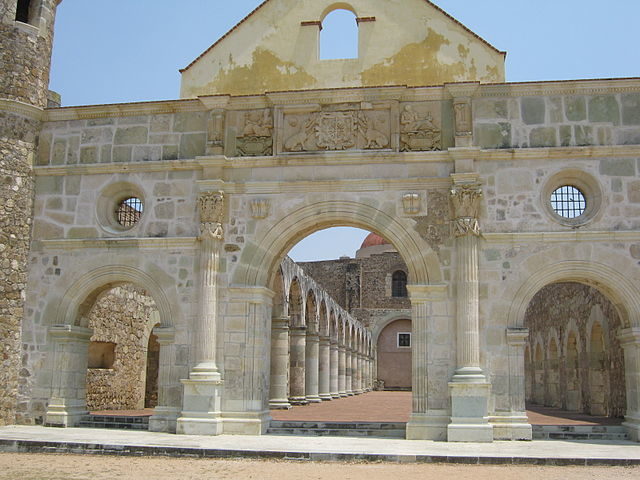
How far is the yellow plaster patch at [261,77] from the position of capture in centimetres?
1523

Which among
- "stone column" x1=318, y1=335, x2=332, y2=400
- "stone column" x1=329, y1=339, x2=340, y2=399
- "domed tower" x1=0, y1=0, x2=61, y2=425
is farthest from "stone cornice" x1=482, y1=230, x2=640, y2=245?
"stone column" x1=329, y1=339, x2=340, y2=399

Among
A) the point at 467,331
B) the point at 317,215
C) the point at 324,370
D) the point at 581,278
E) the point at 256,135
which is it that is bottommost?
the point at 324,370

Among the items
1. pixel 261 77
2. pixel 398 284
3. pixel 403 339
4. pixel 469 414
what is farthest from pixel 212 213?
pixel 398 284

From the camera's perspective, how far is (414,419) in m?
12.9

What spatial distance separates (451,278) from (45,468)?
729 centimetres

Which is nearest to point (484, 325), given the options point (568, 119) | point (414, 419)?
point (414, 419)

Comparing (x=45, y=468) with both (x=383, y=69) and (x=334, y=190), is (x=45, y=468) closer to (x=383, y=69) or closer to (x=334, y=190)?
(x=334, y=190)

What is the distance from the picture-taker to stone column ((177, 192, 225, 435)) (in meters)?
13.2

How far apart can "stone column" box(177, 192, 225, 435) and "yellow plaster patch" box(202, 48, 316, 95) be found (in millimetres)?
2757

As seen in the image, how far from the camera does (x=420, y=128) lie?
45.2ft

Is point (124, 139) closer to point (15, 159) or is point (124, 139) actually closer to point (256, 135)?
point (15, 159)

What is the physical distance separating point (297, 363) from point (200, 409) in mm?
10197

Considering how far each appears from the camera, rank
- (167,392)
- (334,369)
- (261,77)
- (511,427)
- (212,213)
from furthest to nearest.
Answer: (334,369)
(261,77)
(212,213)
(167,392)
(511,427)

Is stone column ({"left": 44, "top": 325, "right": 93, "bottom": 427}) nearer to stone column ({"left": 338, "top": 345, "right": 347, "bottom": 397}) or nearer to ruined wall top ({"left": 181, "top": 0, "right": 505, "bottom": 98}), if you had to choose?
ruined wall top ({"left": 181, "top": 0, "right": 505, "bottom": 98})
